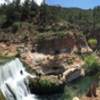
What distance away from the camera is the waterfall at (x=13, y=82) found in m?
40.9

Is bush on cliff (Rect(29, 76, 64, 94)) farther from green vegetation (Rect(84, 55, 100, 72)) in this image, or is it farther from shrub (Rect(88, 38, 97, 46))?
shrub (Rect(88, 38, 97, 46))

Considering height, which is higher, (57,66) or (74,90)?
(57,66)

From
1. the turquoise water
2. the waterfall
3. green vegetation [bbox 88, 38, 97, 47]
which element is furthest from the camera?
green vegetation [bbox 88, 38, 97, 47]

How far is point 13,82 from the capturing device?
4403cm

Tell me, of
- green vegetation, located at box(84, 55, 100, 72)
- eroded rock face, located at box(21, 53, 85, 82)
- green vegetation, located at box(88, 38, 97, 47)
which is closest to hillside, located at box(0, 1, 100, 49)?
green vegetation, located at box(88, 38, 97, 47)

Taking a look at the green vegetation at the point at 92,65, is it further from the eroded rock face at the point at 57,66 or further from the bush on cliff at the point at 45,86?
the bush on cliff at the point at 45,86

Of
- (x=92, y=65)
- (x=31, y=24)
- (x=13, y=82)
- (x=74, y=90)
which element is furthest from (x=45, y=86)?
(x=31, y=24)

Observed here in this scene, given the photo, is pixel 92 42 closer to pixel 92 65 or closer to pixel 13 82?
pixel 92 65

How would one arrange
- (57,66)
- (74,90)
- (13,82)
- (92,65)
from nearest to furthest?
(13,82), (74,90), (92,65), (57,66)

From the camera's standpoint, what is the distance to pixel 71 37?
2628 inches

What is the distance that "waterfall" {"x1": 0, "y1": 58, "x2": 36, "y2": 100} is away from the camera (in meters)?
40.9

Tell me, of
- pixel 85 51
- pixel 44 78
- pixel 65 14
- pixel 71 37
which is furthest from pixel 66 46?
pixel 65 14

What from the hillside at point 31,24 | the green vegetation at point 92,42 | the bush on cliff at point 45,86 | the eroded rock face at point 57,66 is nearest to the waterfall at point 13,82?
the bush on cliff at point 45,86

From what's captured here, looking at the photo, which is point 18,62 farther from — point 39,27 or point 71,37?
point 39,27
